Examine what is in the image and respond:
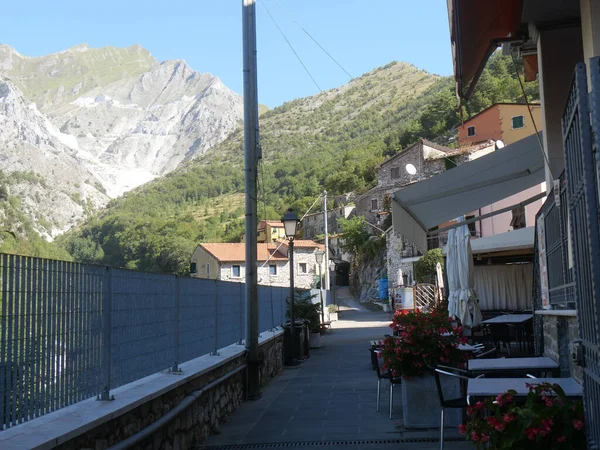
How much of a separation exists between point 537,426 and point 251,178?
7.69m

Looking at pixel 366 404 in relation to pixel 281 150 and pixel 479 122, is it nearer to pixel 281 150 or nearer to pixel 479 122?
pixel 479 122

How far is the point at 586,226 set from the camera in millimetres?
2760

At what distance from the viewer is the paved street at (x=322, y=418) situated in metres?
6.61

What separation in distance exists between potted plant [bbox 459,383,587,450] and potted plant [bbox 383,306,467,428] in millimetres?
3588

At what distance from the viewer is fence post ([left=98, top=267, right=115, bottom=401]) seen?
4840 mm

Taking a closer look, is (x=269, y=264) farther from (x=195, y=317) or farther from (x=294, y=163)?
(x=195, y=317)

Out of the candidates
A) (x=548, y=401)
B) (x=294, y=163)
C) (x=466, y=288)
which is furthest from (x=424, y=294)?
(x=294, y=163)

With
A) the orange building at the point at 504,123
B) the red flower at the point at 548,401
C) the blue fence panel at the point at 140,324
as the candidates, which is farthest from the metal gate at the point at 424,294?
the red flower at the point at 548,401

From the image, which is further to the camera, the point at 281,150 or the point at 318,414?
the point at 281,150

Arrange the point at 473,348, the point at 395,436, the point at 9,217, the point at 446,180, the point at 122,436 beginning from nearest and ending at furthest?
1. the point at 122,436
2. the point at 395,436
3. the point at 473,348
4. the point at 446,180
5. the point at 9,217

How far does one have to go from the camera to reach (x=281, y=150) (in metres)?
123

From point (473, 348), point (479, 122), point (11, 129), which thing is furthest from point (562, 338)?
point (11, 129)

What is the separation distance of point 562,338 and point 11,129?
182992 mm

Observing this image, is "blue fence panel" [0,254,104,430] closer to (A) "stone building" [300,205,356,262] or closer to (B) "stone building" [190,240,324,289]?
(B) "stone building" [190,240,324,289]
